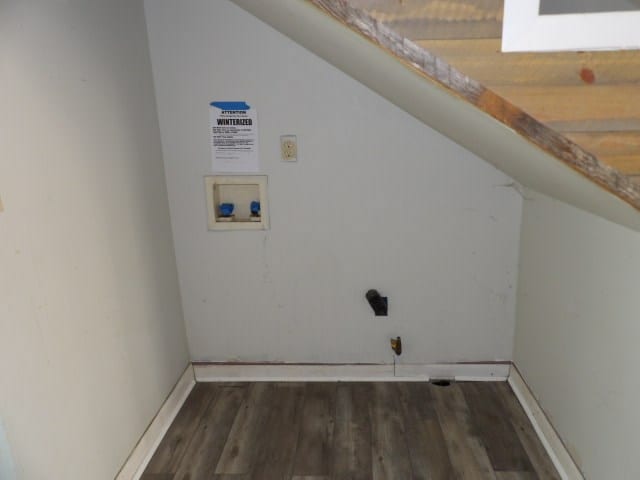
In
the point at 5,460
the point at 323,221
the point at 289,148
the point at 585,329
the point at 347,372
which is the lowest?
the point at 347,372

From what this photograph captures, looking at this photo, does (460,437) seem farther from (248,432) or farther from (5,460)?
(5,460)

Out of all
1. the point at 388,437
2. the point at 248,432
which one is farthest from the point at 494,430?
the point at 248,432

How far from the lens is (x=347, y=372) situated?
88.4 inches

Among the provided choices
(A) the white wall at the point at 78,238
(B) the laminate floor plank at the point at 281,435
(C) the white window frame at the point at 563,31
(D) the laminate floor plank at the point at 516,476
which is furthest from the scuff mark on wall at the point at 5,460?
(D) the laminate floor plank at the point at 516,476

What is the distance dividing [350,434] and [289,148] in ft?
4.17

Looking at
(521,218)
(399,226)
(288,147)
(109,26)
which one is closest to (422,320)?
(399,226)

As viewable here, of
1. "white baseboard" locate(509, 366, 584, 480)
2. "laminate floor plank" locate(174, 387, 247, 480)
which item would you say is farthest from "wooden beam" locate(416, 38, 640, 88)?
"laminate floor plank" locate(174, 387, 247, 480)

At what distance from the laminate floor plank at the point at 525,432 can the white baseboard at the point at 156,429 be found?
1509 mm

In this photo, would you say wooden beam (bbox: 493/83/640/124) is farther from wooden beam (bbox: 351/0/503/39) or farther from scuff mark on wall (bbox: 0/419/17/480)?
scuff mark on wall (bbox: 0/419/17/480)

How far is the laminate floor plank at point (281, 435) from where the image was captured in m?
1.69

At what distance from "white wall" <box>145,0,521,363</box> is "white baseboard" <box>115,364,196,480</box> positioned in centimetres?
17

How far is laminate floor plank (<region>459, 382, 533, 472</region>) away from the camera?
5.54 feet

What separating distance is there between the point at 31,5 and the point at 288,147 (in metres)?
1.02

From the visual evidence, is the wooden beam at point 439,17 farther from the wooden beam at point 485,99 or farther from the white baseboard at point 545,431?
the white baseboard at point 545,431
